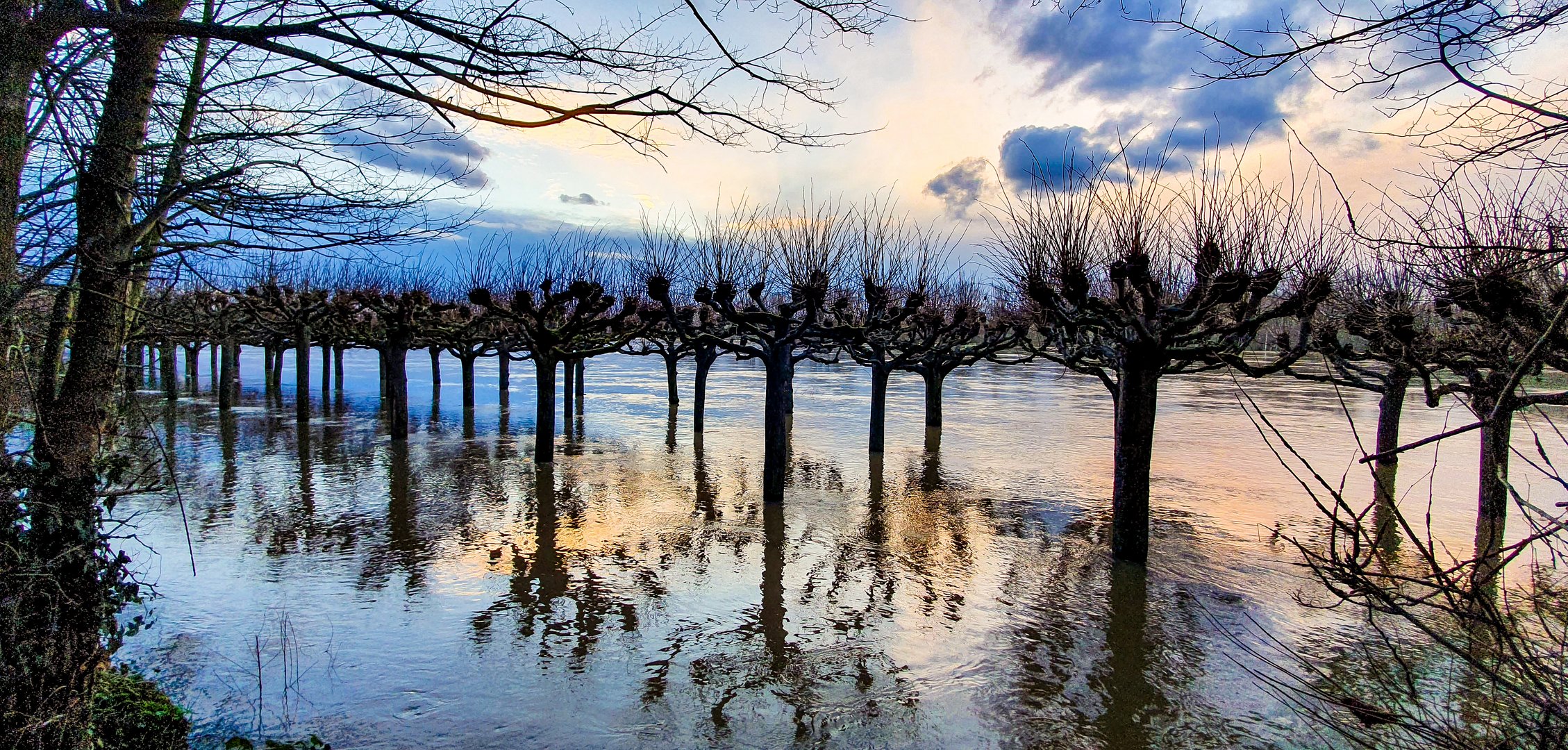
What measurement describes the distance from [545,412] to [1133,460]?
11.4 metres

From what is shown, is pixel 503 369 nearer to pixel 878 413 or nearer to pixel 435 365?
pixel 435 365

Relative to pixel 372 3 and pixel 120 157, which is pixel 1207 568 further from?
pixel 120 157

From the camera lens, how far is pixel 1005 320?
72.5ft

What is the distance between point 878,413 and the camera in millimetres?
18750

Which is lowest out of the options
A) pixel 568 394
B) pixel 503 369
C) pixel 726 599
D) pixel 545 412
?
pixel 726 599

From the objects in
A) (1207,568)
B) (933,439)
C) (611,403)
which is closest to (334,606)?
(1207,568)

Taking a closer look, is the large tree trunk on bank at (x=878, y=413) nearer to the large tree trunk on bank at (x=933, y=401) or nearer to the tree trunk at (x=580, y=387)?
the large tree trunk on bank at (x=933, y=401)

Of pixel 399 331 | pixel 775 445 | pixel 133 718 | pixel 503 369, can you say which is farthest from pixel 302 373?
pixel 133 718

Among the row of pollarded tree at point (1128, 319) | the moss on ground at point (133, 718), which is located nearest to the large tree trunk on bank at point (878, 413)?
the row of pollarded tree at point (1128, 319)

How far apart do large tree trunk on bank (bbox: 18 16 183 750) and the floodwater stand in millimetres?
804

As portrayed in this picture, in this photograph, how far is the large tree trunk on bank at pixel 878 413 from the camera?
1862cm

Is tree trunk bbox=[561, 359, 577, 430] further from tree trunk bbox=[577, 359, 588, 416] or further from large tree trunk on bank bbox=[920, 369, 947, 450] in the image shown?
large tree trunk on bank bbox=[920, 369, 947, 450]

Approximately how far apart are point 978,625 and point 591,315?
13.2m

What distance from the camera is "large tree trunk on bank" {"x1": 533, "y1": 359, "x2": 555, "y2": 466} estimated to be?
16.2 m
